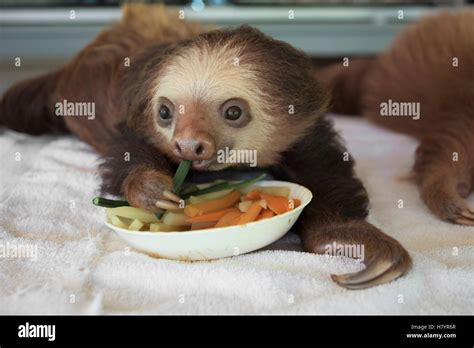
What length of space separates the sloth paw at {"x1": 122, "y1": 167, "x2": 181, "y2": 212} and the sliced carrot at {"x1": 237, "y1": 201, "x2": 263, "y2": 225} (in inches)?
6.7

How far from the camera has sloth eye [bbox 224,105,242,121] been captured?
1.70 m

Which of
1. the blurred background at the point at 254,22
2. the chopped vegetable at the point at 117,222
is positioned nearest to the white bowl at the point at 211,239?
the chopped vegetable at the point at 117,222

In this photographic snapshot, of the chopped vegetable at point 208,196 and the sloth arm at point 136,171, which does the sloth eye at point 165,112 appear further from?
the chopped vegetable at point 208,196

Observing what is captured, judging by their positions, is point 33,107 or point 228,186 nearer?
point 228,186

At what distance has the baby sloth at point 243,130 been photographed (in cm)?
164

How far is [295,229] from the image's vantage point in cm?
190

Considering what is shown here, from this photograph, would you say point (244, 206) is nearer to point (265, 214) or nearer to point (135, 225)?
point (265, 214)

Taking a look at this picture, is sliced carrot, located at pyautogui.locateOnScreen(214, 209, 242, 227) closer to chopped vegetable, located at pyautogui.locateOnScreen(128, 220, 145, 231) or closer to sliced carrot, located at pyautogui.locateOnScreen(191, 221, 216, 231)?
sliced carrot, located at pyautogui.locateOnScreen(191, 221, 216, 231)

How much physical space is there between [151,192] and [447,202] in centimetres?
99

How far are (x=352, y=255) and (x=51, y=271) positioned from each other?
78 cm

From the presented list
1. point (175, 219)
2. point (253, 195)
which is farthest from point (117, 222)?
point (253, 195)

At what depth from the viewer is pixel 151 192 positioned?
64.5 inches

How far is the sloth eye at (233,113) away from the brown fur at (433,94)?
788 mm

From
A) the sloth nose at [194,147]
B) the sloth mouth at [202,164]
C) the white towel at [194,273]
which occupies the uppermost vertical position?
the sloth nose at [194,147]
